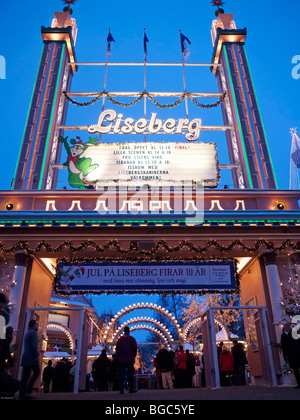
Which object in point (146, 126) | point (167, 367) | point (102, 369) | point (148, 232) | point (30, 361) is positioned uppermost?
point (146, 126)

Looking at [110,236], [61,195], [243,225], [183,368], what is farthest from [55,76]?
[183,368]

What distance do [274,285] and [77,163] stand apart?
937 centimetres

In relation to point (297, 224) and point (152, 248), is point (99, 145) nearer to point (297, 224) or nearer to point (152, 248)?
point (152, 248)

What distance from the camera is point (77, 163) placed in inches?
624

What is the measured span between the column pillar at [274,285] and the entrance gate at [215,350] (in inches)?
14.3

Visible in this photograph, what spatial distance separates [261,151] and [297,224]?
523 centimetres

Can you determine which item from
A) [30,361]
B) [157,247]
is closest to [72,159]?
[157,247]

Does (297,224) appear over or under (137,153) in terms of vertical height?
under

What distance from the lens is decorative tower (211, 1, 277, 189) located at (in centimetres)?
1578

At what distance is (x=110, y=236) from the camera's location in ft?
41.1

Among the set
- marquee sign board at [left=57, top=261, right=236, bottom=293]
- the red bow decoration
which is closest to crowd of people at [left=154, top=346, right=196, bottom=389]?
marquee sign board at [left=57, top=261, right=236, bottom=293]

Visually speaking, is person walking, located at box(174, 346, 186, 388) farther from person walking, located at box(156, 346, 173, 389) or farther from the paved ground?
the paved ground

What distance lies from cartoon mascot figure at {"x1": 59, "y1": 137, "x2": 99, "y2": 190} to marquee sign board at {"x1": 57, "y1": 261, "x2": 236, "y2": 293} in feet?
13.3

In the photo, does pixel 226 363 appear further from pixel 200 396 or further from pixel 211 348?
pixel 200 396
